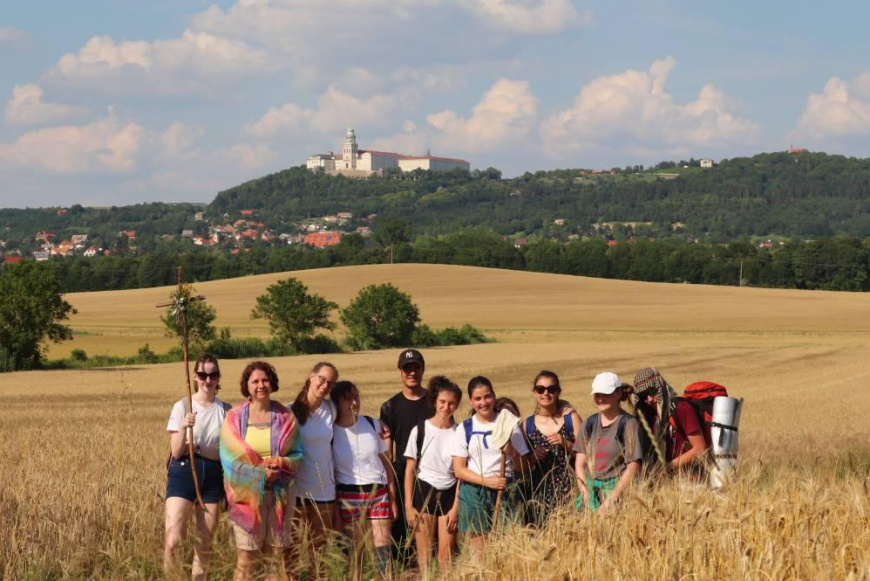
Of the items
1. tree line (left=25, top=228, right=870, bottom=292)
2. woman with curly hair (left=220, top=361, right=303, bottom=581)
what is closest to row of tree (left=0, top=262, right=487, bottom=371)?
woman with curly hair (left=220, top=361, right=303, bottom=581)

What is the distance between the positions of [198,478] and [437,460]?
57.5 inches

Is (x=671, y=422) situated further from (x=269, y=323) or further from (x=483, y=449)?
(x=269, y=323)

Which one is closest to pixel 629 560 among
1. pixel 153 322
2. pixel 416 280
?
pixel 153 322

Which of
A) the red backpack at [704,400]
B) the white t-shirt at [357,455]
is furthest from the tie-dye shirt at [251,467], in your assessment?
the red backpack at [704,400]

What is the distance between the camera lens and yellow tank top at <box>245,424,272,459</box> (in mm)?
6211

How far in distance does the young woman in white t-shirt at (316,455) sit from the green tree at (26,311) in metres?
38.4

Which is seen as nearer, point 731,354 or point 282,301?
point 731,354

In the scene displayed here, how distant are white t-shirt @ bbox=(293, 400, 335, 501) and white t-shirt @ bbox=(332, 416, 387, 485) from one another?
0.10m

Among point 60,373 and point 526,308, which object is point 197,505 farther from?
point 526,308

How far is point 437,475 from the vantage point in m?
6.84

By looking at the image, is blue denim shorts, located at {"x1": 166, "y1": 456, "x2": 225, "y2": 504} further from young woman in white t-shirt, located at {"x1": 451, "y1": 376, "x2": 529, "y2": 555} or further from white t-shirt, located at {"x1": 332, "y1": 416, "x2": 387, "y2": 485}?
young woman in white t-shirt, located at {"x1": 451, "y1": 376, "x2": 529, "y2": 555}

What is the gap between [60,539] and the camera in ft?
22.8

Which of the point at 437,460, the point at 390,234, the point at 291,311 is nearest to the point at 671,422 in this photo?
the point at 437,460

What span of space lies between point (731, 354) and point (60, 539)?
4262 cm
